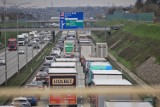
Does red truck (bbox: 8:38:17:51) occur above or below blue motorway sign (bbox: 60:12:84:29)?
below

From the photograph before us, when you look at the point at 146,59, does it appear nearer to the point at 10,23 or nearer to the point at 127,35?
the point at 127,35

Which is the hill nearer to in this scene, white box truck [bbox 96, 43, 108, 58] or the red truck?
white box truck [bbox 96, 43, 108, 58]

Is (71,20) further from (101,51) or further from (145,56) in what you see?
(145,56)

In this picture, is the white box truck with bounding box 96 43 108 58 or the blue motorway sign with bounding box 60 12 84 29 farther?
the blue motorway sign with bounding box 60 12 84 29

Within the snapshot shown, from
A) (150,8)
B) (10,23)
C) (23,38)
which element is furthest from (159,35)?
(150,8)

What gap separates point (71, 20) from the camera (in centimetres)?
3584

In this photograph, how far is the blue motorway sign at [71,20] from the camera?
116 feet

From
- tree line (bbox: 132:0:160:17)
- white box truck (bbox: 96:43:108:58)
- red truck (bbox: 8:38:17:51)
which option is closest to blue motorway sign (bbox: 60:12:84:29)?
white box truck (bbox: 96:43:108:58)

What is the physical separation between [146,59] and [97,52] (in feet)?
10.2

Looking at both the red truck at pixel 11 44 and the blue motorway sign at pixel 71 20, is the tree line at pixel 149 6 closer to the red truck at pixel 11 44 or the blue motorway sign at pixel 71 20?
the red truck at pixel 11 44

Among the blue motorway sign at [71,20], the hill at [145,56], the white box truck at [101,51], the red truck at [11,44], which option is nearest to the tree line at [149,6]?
the hill at [145,56]

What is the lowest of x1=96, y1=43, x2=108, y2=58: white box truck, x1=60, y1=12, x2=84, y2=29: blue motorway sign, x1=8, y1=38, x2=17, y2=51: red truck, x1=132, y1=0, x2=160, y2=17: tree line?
x1=8, y1=38, x2=17, y2=51: red truck

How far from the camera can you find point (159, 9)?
73.4 metres

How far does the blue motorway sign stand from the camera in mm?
35406
